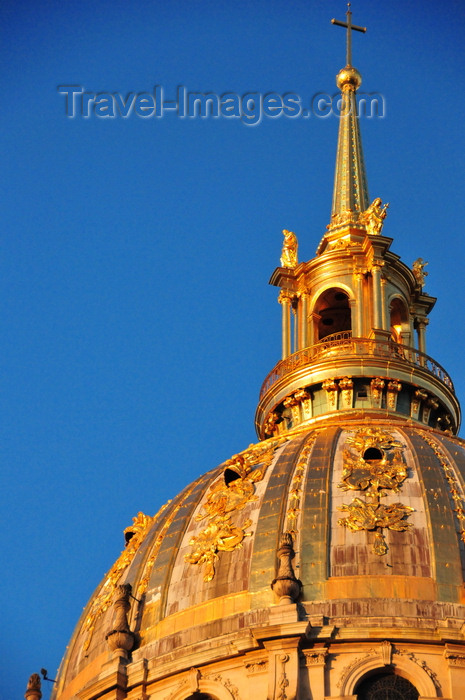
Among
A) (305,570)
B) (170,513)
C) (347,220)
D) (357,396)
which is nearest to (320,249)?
(347,220)

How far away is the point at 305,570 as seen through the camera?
6119 centimetres

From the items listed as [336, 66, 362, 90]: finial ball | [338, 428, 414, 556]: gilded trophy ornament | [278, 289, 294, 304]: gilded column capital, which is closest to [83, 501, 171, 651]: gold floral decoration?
[338, 428, 414, 556]: gilded trophy ornament

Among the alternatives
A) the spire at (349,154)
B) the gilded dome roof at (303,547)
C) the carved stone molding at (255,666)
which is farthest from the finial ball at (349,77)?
the carved stone molding at (255,666)

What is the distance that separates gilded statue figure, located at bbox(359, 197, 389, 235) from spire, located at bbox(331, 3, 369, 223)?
2.16 meters

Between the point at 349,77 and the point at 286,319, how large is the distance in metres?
17.9

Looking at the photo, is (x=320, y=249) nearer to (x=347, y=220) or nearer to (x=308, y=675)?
(x=347, y=220)

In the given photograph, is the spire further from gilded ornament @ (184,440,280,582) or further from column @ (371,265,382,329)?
gilded ornament @ (184,440,280,582)

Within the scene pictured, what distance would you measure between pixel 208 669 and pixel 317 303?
1002 inches

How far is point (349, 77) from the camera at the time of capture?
3733 inches

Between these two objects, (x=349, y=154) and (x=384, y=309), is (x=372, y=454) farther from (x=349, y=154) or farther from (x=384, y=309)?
(x=349, y=154)

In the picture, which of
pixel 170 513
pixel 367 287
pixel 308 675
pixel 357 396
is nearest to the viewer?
pixel 308 675

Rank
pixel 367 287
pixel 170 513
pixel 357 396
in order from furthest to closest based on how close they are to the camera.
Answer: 1. pixel 367 287
2. pixel 357 396
3. pixel 170 513

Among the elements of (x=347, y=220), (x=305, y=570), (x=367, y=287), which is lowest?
(x=305, y=570)

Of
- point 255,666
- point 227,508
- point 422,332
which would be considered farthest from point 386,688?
point 422,332
